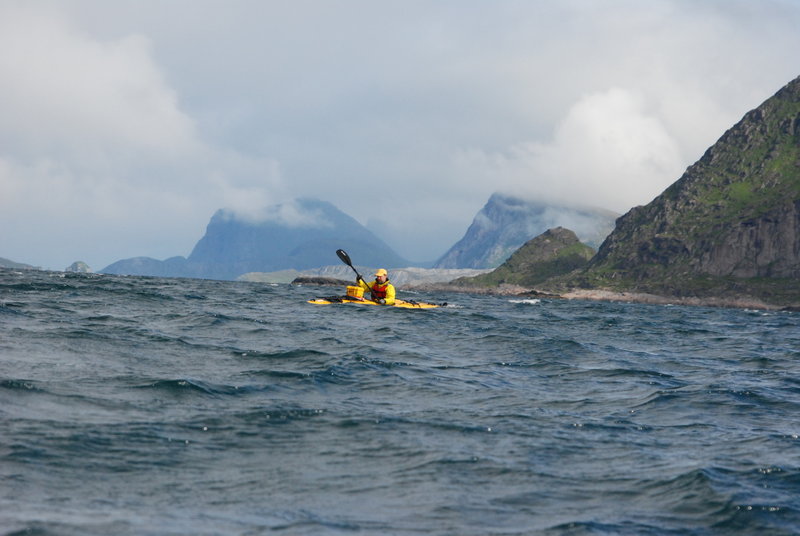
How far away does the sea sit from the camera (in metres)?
10.8

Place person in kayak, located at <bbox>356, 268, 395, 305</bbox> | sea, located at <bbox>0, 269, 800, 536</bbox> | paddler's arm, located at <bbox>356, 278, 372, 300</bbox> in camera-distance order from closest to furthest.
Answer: sea, located at <bbox>0, 269, 800, 536</bbox> < person in kayak, located at <bbox>356, 268, 395, 305</bbox> < paddler's arm, located at <bbox>356, 278, 372, 300</bbox>

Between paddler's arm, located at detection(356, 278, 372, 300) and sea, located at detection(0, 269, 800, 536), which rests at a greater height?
paddler's arm, located at detection(356, 278, 372, 300)

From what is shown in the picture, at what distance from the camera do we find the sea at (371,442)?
35.4 feet

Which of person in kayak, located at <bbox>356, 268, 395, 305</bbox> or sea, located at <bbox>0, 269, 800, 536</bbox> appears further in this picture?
person in kayak, located at <bbox>356, 268, 395, 305</bbox>

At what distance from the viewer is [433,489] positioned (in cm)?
1220

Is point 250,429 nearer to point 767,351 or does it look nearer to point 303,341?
point 303,341

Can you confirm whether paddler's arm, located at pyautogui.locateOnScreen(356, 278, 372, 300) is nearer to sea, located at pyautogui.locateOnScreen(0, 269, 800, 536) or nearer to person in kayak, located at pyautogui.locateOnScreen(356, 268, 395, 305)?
person in kayak, located at pyautogui.locateOnScreen(356, 268, 395, 305)

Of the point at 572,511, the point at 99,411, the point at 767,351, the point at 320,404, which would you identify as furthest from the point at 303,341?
the point at 767,351

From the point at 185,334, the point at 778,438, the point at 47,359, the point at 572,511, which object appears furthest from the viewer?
the point at 185,334

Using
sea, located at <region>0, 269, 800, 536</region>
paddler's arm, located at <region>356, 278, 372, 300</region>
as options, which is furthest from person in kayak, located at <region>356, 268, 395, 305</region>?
sea, located at <region>0, 269, 800, 536</region>

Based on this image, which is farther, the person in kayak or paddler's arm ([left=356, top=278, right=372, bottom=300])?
paddler's arm ([left=356, top=278, right=372, bottom=300])

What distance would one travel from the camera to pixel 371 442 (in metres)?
14.9

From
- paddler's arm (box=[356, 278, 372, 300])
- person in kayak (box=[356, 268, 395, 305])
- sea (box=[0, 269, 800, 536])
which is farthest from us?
paddler's arm (box=[356, 278, 372, 300])

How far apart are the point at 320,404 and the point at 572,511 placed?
806 centimetres
